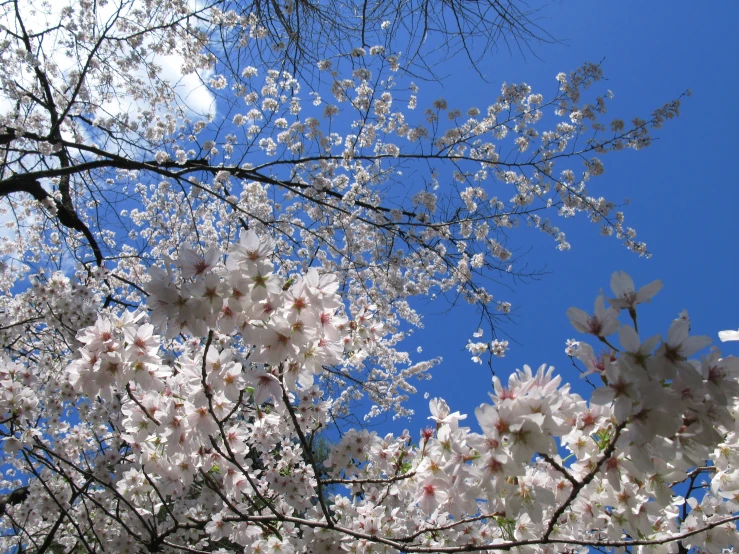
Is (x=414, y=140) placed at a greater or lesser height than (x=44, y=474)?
greater

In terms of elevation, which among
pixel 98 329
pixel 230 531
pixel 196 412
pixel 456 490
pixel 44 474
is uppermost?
pixel 44 474

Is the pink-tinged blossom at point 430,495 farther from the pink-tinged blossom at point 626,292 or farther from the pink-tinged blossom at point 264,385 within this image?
the pink-tinged blossom at point 626,292

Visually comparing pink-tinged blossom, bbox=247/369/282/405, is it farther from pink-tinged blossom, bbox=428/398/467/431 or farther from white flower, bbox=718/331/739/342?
white flower, bbox=718/331/739/342

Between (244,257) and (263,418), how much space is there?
0.98m

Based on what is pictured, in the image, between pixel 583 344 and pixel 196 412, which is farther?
pixel 196 412

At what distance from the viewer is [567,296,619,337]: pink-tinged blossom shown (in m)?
1.15

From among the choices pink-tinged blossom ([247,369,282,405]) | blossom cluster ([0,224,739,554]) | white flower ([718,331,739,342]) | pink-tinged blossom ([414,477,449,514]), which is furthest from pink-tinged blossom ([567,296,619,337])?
pink-tinged blossom ([247,369,282,405])

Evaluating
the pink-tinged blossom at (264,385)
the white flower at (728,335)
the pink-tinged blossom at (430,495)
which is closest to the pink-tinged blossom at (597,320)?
the white flower at (728,335)

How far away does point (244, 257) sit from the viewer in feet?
4.70

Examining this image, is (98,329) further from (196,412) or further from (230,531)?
(230,531)

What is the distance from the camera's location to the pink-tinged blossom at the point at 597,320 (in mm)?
1154

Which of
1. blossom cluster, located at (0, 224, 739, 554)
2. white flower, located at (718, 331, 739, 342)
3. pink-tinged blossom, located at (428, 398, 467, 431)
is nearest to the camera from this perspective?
blossom cluster, located at (0, 224, 739, 554)

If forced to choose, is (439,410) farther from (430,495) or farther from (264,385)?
(264,385)

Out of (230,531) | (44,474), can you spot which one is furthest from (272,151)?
(230,531)
